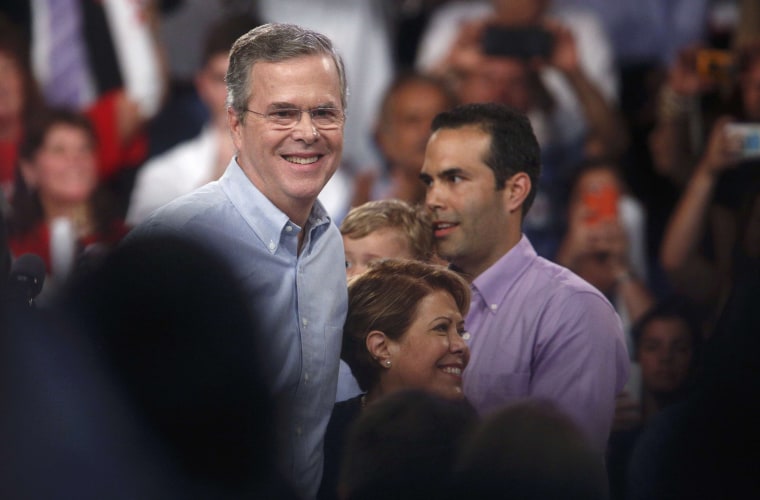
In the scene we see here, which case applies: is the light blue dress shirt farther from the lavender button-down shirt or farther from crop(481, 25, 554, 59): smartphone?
crop(481, 25, 554, 59): smartphone

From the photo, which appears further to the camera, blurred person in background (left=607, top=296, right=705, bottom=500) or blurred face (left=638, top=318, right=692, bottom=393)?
blurred face (left=638, top=318, right=692, bottom=393)

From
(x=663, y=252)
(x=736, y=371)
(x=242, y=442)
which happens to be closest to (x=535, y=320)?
(x=736, y=371)

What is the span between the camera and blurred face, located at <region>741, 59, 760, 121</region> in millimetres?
4125

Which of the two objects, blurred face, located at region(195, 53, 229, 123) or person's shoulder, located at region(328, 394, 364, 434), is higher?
blurred face, located at region(195, 53, 229, 123)

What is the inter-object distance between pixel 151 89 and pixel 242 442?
3.54m

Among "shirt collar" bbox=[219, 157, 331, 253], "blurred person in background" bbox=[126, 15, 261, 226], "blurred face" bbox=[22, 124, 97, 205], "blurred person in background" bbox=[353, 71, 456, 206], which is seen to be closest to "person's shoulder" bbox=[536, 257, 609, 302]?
"shirt collar" bbox=[219, 157, 331, 253]

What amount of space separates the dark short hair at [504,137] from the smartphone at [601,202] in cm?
157

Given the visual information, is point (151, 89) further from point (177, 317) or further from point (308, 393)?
point (177, 317)

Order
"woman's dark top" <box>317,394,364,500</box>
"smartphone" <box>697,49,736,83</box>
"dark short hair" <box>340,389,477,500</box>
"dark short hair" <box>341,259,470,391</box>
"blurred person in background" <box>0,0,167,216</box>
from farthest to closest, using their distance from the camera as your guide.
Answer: "blurred person in background" <box>0,0,167,216</box> < "smartphone" <box>697,49,736,83</box> < "dark short hair" <box>341,259,470,391</box> < "woman's dark top" <box>317,394,364,500</box> < "dark short hair" <box>340,389,477,500</box>

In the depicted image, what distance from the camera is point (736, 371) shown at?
65.5 inches

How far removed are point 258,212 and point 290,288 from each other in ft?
0.47

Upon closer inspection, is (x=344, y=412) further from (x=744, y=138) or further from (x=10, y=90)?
(x=10, y=90)

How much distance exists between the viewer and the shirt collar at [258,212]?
82.1 inches

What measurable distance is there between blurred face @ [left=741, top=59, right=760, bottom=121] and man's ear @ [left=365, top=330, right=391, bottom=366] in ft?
7.78
